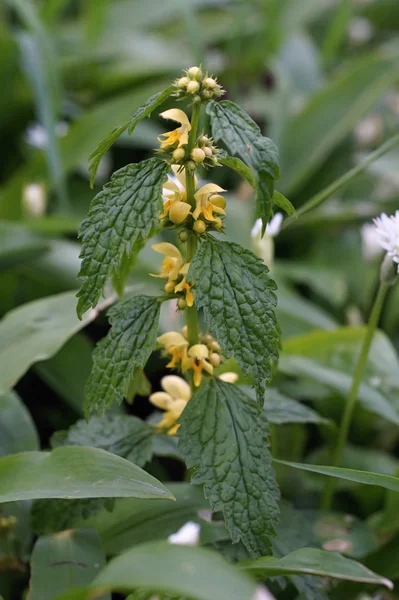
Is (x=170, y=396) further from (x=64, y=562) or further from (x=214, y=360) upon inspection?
(x=64, y=562)

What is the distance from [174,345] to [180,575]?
375mm

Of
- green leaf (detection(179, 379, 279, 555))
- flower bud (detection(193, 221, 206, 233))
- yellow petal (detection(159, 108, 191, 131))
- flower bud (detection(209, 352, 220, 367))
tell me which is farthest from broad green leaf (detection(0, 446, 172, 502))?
yellow petal (detection(159, 108, 191, 131))

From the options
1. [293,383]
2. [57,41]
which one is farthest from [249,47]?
[293,383]

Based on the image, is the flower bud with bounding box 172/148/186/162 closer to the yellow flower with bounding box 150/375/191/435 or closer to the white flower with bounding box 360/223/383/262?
the yellow flower with bounding box 150/375/191/435

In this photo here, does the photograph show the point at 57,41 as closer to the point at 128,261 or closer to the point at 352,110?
the point at 352,110

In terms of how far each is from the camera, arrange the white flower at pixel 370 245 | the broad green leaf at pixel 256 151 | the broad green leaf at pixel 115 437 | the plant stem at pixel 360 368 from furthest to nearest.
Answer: the white flower at pixel 370 245 → the plant stem at pixel 360 368 → the broad green leaf at pixel 115 437 → the broad green leaf at pixel 256 151

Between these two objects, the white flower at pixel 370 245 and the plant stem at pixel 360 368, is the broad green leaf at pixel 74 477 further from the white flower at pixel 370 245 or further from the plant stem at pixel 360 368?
the white flower at pixel 370 245

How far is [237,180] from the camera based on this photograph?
2.24 metres

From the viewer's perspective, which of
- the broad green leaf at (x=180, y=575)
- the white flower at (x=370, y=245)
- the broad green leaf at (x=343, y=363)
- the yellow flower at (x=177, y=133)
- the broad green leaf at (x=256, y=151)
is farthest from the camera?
the white flower at (x=370, y=245)

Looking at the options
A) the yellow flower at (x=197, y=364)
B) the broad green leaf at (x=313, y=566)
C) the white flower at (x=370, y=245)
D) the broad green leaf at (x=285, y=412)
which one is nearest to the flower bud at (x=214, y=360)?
the yellow flower at (x=197, y=364)

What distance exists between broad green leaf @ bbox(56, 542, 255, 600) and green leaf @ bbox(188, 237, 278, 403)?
0.70 feet

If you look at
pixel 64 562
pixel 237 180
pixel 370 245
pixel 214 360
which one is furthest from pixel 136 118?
pixel 237 180

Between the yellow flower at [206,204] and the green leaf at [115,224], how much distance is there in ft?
0.19

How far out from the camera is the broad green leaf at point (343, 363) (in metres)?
1.19
